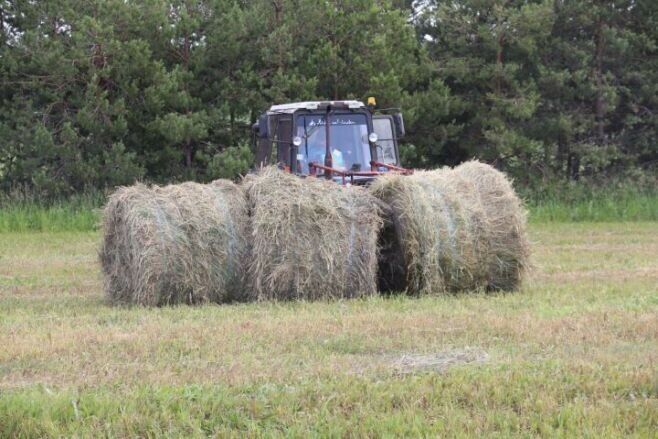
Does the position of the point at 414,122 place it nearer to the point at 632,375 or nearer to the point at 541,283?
the point at 541,283

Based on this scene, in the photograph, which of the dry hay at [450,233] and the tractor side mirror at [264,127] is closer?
the dry hay at [450,233]

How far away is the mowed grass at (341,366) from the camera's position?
5.29 m

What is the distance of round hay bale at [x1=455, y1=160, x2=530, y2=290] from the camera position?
33.1 feet

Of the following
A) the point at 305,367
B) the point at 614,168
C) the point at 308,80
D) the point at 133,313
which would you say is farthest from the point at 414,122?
the point at 305,367

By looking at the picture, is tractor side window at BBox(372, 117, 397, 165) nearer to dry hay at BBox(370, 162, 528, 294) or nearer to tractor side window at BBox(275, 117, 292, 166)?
tractor side window at BBox(275, 117, 292, 166)

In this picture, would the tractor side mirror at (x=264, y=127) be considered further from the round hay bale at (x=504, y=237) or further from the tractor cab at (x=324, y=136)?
the round hay bale at (x=504, y=237)

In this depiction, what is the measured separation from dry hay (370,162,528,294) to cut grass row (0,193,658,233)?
1077 centimetres

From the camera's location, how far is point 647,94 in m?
25.9

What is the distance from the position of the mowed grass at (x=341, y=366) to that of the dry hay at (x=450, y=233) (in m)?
0.31

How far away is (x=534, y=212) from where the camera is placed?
2255 centimetres

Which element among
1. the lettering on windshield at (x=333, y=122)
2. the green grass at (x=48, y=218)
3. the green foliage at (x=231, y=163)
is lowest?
the green grass at (x=48, y=218)

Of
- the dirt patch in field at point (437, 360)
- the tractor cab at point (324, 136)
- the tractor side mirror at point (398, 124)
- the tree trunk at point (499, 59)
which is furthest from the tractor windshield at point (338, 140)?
the tree trunk at point (499, 59)

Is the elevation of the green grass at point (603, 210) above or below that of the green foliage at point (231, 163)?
below

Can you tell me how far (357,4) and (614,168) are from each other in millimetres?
7712
